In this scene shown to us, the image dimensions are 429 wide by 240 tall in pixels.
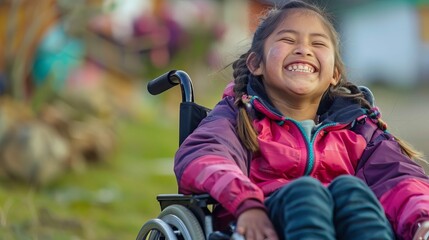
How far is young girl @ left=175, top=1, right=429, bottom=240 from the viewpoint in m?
2.60

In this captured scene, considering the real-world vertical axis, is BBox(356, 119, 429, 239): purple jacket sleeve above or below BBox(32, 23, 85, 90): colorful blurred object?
below

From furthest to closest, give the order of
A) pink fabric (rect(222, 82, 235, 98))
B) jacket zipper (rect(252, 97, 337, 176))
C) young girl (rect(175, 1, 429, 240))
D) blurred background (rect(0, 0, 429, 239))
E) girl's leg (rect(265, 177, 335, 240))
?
blurred background (rect(0, 0, 429, 239)), pink fabric (rect(222, 82, 235, 98)), jacket zipper (rect(252, 97, 337, 176)), young girl (rect(175, 1, 429, 240)), girl's leg (rect(265, 177, 335, 240))

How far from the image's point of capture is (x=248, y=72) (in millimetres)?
3350

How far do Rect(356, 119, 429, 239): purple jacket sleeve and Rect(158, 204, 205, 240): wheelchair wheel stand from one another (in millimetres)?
559

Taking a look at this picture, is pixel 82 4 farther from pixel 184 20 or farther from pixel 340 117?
pixel 340 117

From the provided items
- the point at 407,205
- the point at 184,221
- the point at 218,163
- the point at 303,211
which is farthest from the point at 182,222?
the point at 407,205

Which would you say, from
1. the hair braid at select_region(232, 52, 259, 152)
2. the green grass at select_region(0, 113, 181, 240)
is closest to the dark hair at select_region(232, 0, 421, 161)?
the hair braid at select_region(232, 52, 259, 152)

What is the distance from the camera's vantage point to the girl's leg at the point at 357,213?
2.53 metres

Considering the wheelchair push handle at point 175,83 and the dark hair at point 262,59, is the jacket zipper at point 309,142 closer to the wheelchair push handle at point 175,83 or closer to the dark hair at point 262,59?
the dark hair at point 262,59

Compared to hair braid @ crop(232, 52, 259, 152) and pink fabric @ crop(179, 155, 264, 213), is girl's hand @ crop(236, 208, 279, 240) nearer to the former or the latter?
pink fabric @ crop(179, 155, 264, 213)

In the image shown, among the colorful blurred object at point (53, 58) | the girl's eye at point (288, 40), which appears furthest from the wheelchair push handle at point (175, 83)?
the colorful blurred object at point (53, 58)

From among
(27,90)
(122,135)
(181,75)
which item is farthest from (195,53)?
(181,75)

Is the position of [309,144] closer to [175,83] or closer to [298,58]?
[298,58]

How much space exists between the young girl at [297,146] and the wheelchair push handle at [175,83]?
0.42 feet
